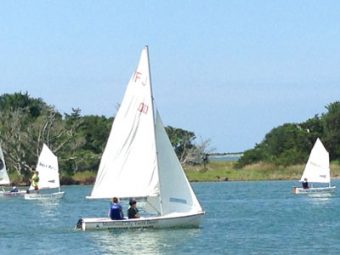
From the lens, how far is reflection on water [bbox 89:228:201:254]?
34.4 metres

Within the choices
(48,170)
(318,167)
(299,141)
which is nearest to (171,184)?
(48,170)

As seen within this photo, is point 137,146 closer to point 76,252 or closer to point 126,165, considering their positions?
point 126,165

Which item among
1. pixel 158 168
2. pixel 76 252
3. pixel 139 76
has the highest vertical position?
pixel 139 76

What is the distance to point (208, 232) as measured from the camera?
40.4 metres

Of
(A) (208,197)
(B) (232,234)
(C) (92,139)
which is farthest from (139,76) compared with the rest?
(C) (92,139)

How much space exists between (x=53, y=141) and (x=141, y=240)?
219 ft

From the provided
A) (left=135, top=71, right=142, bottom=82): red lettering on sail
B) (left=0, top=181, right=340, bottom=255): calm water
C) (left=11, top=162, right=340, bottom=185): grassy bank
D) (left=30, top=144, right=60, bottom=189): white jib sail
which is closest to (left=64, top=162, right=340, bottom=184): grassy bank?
(left=11, top=162, right=340, bottom=185): grassy bank

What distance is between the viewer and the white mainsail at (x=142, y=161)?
38250 mm

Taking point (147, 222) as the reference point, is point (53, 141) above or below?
above

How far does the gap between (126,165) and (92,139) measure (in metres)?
71.7

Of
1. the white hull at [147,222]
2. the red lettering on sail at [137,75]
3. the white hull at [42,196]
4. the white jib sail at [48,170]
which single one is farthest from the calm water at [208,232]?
the white jib sail at [48,170]

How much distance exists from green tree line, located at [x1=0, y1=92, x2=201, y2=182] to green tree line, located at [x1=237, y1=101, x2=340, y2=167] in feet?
23.6

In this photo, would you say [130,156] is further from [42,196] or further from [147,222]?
[42,196]

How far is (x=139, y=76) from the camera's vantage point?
125 feet
